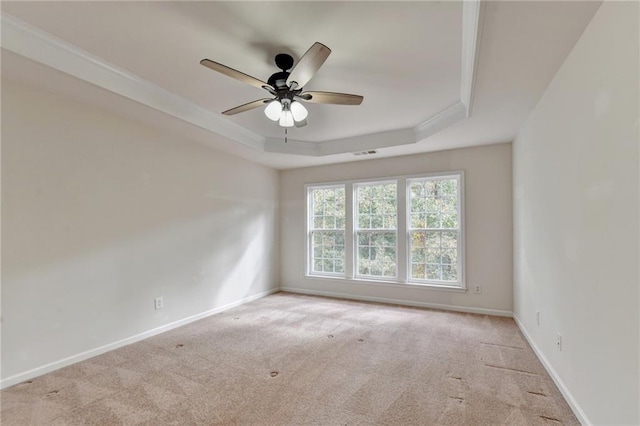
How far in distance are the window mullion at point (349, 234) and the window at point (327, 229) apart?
11 centimetres

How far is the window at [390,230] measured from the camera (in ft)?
14.7

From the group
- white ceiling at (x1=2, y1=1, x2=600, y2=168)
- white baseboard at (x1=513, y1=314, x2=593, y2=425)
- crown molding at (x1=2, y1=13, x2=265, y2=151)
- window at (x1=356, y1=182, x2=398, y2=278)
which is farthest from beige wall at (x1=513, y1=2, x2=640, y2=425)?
crown molding at (x1=2, y1=13, x2=265, y2=151)

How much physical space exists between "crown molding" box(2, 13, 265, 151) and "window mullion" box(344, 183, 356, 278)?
244 centimetres

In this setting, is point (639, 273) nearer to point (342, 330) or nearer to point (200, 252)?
point (342, 330)

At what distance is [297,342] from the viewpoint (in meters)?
3.17

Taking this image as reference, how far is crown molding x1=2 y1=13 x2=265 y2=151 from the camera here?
6.41 ft

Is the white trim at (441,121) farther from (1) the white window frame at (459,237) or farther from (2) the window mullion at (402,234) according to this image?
(2) the window mullion at (402,234)

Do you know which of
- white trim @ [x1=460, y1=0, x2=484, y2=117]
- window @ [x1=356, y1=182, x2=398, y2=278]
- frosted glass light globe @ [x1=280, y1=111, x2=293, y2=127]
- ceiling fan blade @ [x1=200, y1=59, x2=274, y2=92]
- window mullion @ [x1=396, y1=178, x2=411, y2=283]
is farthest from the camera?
window @ [x1=356, y1=182, x2=398, y2=278]

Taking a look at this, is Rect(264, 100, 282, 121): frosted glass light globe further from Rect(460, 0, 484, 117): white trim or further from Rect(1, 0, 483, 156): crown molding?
Rect(460, 0, 484, 117): white trim

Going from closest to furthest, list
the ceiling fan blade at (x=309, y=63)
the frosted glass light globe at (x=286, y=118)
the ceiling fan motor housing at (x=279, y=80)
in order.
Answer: the ceiling fan blade at (x=309, y=63) < the ceiling fan motor housing at (x=279, y=80) < the frosted glass light globe at (x=286, y=118)

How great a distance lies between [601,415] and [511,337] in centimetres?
174

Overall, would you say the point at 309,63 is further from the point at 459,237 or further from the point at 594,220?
the point at 459,237

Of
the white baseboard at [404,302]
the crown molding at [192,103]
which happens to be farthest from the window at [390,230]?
the crown molding at [192,103]

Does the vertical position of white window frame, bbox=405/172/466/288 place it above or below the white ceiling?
below
